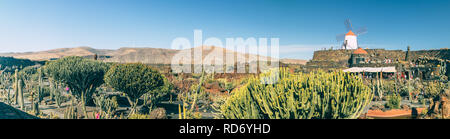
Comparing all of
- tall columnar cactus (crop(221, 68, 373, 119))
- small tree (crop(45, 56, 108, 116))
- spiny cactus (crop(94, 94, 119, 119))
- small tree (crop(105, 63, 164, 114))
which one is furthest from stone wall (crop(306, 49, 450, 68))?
tall columnar cactus (crop(221, 68, 373, 119))

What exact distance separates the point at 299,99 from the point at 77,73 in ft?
40.1

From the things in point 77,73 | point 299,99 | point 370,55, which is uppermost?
point 370,55

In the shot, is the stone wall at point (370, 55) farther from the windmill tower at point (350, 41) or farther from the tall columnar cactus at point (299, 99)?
the tall columnar cactus at point (299, 99)

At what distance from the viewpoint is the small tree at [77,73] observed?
496 inches

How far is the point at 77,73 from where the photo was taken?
12625 millimetres

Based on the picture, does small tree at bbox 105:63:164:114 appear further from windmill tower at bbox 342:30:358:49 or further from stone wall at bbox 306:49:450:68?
windmill tower at bbox 342:30:358:49

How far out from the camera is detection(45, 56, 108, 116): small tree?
1259cm

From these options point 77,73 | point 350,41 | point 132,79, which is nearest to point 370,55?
point 350,41

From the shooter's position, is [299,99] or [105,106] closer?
[299,99]

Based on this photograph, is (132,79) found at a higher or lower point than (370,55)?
lower

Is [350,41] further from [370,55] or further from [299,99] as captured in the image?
[299,99]
